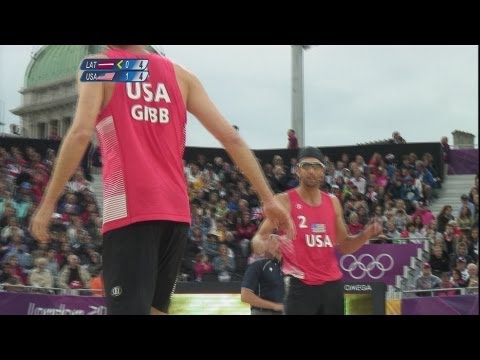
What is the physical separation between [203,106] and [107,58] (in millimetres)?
475

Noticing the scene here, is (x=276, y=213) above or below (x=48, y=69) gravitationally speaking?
below

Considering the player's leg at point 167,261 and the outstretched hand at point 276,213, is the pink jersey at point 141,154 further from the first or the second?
the outstretched hand at point 276,213

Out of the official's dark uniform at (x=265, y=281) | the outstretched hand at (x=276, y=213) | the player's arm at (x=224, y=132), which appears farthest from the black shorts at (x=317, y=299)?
the official's dark uniform at (x=265, y=281)

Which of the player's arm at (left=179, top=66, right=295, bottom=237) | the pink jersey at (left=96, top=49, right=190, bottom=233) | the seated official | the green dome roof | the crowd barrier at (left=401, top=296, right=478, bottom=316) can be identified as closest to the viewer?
the pink jersey at (left=96, top=49, right=190, bottom=233)

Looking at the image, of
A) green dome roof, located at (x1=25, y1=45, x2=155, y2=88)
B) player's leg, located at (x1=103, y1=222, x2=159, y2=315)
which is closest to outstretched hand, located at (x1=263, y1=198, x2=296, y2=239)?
player's leg, located at (x1=103, y1=222, x2=159, y2=315)

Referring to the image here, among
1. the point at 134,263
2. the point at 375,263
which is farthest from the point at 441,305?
the point at 134,263

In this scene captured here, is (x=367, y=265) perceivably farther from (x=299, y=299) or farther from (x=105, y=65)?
(x=105, y=65)

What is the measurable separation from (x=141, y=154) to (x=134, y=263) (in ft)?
1.49

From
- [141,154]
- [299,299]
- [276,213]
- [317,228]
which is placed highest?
[141,154]

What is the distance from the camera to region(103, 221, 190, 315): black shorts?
3100 millimetres

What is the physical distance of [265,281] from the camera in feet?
25.2

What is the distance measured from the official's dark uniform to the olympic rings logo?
17.2 feet

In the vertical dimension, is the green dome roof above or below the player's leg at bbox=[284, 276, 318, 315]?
above

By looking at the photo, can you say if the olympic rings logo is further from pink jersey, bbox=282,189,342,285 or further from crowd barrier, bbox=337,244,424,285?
pink jersey, bbox=282,189,342,285
